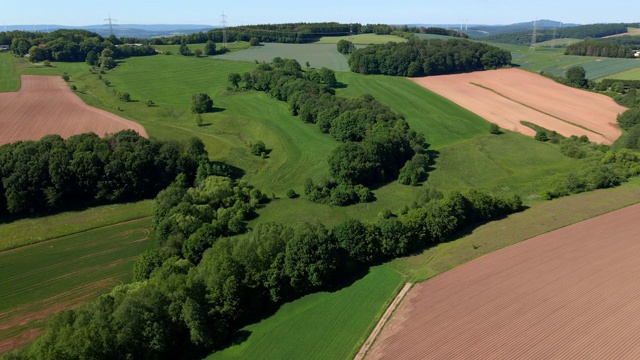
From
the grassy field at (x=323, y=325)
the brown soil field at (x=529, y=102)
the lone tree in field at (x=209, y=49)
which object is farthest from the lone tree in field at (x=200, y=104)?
the lone tree in field at (x=209, y=49)

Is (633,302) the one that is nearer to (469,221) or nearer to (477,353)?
(477,353)

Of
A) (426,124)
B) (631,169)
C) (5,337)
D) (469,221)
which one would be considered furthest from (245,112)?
(631,169)

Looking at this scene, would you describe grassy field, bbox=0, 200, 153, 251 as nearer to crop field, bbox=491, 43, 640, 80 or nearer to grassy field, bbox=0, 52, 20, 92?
grassy field, bbox=0, 52, 20, 92

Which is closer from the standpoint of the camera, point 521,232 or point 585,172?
point 521,232

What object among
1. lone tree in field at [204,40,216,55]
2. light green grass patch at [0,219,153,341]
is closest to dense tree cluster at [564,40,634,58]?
lone tree in field at [204,40,216,55]

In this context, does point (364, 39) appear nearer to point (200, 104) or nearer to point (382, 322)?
point (200, 104)

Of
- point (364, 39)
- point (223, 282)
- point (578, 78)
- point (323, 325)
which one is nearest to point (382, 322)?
point (323, 325)

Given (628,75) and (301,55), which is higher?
(301,55)

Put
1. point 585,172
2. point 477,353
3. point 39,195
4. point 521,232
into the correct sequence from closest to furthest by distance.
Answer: point 477,353, point 521,232, point 39,195, point 585,172
